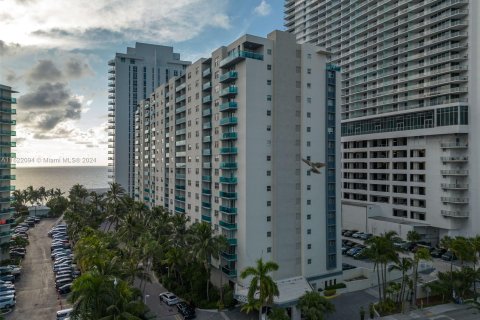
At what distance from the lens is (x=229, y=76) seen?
199 feet

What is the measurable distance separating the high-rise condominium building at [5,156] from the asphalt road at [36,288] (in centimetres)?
A: 906

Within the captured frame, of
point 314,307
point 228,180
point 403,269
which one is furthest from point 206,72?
point 403,269

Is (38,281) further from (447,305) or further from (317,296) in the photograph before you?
(447,305)

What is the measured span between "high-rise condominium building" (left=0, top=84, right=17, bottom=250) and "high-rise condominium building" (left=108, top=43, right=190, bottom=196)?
88.2 metres

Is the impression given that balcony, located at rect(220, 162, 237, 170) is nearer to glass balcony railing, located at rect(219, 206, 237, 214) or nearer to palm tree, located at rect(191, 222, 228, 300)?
glass balcony railing, located at rect(219, 206, 237, 214)

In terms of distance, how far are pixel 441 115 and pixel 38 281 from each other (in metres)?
94.6

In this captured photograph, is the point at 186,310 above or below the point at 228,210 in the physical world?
below

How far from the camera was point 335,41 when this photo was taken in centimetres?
12369

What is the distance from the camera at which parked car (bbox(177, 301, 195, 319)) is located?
2010 inches

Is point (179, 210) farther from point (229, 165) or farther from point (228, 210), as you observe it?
point (229, 165)

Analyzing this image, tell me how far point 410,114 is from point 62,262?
9114 cm

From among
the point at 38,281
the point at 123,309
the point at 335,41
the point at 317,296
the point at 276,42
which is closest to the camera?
the point at 123,309

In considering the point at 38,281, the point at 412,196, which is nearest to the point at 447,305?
the point at 412,196

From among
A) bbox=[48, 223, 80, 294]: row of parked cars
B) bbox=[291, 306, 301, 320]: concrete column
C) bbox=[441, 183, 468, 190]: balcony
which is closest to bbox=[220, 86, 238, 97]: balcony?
bbox=[291, 306, 301, 320]: concrete column
